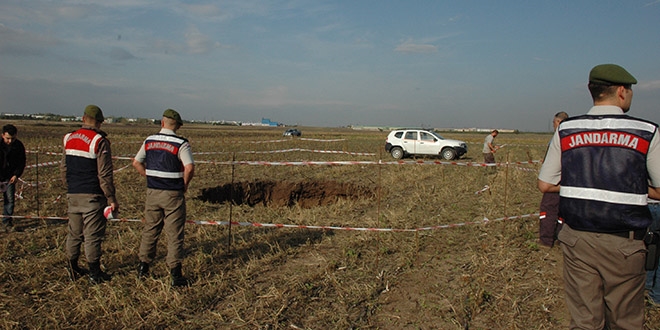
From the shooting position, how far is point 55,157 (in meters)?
15.0

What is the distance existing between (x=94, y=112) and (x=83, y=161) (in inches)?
21.0

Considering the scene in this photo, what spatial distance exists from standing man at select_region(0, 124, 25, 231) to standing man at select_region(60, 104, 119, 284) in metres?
2.96

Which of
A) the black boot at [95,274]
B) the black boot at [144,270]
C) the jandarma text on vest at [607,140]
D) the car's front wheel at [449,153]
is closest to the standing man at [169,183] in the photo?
the black boot at [144,270]

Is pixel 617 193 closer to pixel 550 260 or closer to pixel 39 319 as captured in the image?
pixel 550 260

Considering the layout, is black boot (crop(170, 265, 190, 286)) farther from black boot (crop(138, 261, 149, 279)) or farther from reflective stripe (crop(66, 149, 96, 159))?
reflective stripe (crop(66, 149, 96, 159))

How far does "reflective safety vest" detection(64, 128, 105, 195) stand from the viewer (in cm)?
428

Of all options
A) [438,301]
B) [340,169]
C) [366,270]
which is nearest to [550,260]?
[438,301]

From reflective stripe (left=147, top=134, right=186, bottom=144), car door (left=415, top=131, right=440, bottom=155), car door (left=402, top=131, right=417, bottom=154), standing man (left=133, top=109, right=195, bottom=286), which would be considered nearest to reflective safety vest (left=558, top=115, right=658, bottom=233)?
standing man (left=133, top=109, right=195, bottom=286)

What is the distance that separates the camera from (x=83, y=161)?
4.30 metres

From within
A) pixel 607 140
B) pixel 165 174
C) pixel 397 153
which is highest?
pixel 607 140

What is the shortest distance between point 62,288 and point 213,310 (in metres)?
1.74

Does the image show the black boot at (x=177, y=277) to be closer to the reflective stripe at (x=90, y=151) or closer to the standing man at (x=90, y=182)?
the standing man at (x=90, y=182)

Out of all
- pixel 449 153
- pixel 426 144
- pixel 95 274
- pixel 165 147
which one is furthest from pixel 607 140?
pixel 426 144

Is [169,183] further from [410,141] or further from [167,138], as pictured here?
[410,141]
